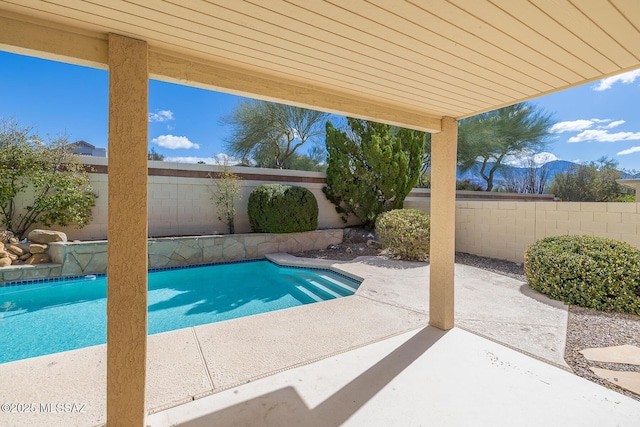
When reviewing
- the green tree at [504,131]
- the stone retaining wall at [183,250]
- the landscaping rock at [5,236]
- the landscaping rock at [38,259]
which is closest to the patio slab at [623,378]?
the stone retaining wall at [183,250]

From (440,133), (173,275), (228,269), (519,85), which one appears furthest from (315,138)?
(519,85)

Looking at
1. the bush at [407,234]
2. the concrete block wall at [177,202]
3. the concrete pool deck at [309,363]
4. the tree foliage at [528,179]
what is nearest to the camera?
the concrete pool deck at [309,363]

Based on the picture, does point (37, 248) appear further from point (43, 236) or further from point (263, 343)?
point (263, 343)

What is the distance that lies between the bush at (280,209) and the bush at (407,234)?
225 cm

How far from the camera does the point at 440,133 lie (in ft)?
10.1

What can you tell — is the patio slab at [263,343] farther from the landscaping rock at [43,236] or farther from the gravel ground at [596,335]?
the landscaping rock at [43,236]

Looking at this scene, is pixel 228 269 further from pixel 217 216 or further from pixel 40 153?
pixel 40 153

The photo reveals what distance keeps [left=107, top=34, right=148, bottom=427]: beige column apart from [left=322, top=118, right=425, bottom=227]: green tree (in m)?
7.78

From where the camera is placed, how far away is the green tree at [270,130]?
1105cm

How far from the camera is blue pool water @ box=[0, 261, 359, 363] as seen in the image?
3684 mm

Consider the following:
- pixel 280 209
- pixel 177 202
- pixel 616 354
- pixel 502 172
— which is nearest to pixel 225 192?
pixel 177 202

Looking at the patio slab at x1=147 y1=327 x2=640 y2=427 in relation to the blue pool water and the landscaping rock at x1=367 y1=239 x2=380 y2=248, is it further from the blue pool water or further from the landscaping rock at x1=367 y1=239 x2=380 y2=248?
the landscaping rock at x1=367 y1=239 x2=380 y2=248

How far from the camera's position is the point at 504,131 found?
13.0 meters

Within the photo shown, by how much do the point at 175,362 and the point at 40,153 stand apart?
6.80m
